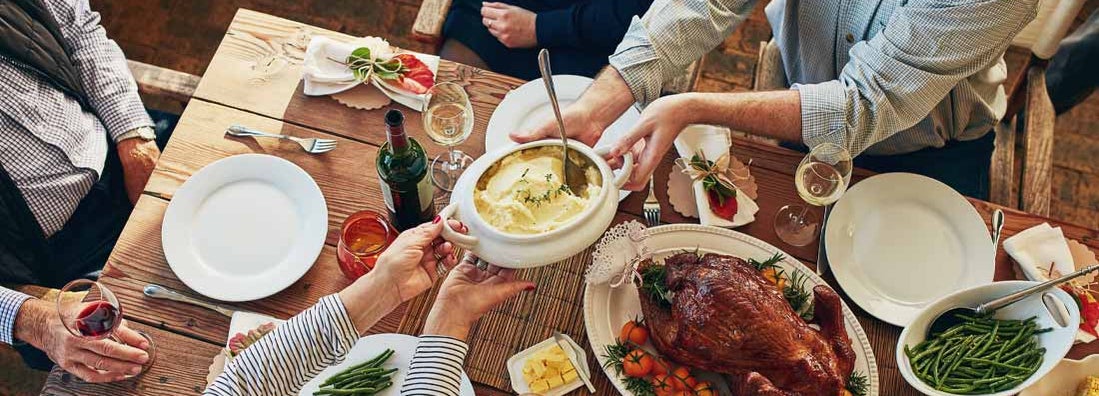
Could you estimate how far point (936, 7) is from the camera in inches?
61.9

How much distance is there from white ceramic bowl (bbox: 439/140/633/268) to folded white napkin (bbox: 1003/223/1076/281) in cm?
94

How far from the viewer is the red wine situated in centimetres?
139

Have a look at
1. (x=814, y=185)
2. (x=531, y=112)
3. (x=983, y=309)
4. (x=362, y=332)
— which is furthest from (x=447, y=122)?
(x=983, y=309)

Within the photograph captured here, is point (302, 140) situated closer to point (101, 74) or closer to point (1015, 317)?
point (101, 74)

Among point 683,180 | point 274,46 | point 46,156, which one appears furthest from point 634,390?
point 46,156

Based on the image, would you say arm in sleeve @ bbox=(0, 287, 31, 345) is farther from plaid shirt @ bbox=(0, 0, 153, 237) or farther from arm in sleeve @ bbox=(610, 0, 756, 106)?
arm in sleeve @ bbox=(610, 0, 756, 106)

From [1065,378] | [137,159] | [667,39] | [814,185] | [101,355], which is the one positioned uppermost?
[667,39]

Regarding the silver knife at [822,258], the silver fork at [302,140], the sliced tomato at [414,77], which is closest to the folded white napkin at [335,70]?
the sliced tomato at [414,77]

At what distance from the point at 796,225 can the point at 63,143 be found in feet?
5.75

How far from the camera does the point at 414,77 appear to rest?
1.78m

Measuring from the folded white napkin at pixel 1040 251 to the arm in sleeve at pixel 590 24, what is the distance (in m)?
1.16

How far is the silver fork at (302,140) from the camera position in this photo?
5.53ft

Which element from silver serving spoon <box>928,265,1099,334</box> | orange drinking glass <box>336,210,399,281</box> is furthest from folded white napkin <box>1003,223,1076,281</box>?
orange drinking glass <box>336,210,399,281</box>

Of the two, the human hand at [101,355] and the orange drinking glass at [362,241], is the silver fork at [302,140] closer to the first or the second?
the orange drinking glass at [362,241]
